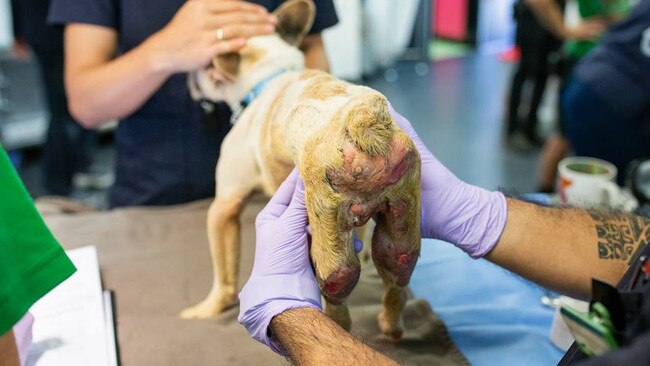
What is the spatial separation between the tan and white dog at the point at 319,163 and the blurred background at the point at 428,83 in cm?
124

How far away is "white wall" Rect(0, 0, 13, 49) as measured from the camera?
2.85 meters

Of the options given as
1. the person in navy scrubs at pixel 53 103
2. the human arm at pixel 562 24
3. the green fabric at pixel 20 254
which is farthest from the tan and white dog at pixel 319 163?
the person in navy scrubs at pixel 53 103

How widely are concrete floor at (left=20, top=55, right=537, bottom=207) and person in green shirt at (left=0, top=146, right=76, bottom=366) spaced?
1.76m

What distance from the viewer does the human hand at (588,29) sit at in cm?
212

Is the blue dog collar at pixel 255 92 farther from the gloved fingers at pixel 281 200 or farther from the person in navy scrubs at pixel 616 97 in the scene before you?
the person in navy scrubs at pixel 616 97

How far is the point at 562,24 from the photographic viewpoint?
2.36 metres

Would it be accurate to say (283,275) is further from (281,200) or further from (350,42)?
(350,42)

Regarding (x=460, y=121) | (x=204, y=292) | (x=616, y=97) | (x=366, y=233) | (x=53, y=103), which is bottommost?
(x=460, y=121)

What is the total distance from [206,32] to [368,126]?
0.41m

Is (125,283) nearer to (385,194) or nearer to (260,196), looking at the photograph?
(260,196)

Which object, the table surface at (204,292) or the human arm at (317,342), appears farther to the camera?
the table surface at (204,292)

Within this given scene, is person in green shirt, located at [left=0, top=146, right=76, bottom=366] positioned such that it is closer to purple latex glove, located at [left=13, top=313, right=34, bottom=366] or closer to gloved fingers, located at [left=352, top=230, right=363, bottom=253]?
purple latex glove, located at [left=13, top=313, right=34, bottom=366]

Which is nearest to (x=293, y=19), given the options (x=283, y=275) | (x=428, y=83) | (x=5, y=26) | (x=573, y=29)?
(x=283, y=275)

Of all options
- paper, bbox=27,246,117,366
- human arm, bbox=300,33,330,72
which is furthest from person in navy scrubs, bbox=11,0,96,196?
paper, bbox=27,246,117,366
